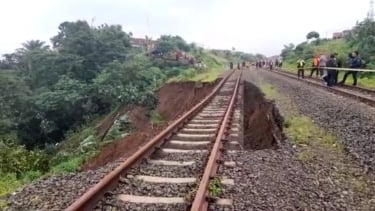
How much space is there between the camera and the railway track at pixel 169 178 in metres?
4.50

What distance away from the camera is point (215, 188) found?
501 centimetres

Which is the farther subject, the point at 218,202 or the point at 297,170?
the point at 297,170

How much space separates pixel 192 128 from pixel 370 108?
514 centimetres

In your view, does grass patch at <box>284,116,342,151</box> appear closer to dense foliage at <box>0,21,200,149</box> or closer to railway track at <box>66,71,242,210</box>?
railway track at <box>66,71,242,210</box>

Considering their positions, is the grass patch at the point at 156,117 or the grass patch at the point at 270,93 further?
the grass patch at the point at 156,117

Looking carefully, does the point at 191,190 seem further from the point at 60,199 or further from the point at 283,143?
the point at 283,143

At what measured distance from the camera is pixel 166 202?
4605mm

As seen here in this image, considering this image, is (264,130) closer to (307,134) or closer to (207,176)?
(307,134)

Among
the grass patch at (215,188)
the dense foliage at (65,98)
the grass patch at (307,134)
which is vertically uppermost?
the grass patch at (215,188)

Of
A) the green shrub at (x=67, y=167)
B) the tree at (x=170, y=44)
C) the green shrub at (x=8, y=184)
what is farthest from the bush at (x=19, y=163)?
the tree at (x=170, y=44)

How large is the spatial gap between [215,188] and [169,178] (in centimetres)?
77

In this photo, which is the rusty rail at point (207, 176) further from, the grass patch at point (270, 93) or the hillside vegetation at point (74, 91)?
the hillside vegetation at point (74, 91)

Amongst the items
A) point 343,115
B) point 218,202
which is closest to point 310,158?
point 218,202

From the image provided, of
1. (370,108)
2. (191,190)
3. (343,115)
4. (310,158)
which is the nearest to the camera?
(191,190)
